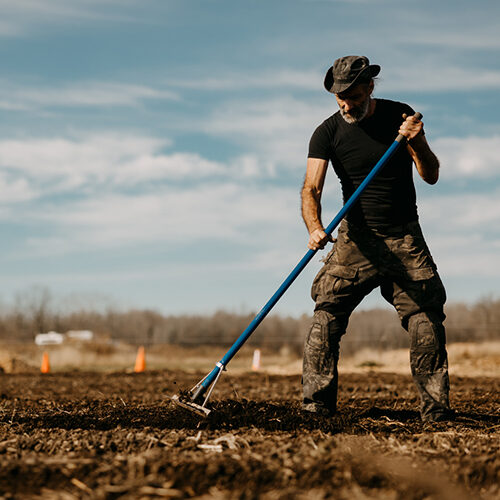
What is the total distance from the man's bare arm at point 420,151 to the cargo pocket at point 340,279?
91 centimetres

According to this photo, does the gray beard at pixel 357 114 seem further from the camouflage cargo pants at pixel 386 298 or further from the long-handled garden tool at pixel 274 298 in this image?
the camouflage cargo pants at pixel 386 298

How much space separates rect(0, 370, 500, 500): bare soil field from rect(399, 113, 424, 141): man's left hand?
80.3 inches

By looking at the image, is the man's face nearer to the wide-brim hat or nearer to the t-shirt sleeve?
the wide-brim hat

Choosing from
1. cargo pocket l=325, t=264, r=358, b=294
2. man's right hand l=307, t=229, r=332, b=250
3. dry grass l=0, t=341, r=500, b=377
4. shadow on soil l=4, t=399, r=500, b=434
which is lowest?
dry grass l=0, t=341, r=500, b=377

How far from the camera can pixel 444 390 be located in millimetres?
5035

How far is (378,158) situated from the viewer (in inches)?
208

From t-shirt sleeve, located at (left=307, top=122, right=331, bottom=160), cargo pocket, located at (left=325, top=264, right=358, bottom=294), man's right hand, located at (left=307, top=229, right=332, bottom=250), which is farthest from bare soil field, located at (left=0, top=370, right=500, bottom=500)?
t-shirt sleeve, located at (left=307, top=122, right=331, bottom=160)

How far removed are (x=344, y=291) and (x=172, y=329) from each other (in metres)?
47.3

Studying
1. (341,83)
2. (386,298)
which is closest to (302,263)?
(386,298)

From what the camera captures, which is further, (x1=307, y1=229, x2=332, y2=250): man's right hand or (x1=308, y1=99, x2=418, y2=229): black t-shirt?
(x1=308, y1=99, x2=418, y2=229): black t-shirt

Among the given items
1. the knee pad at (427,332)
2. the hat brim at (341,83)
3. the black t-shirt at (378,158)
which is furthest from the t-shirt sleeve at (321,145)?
the knee pad at (427,332)

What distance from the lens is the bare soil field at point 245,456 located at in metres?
2.64

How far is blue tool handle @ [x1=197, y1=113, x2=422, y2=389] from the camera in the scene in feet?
16.6

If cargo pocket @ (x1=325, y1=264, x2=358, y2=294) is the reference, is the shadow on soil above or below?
below
